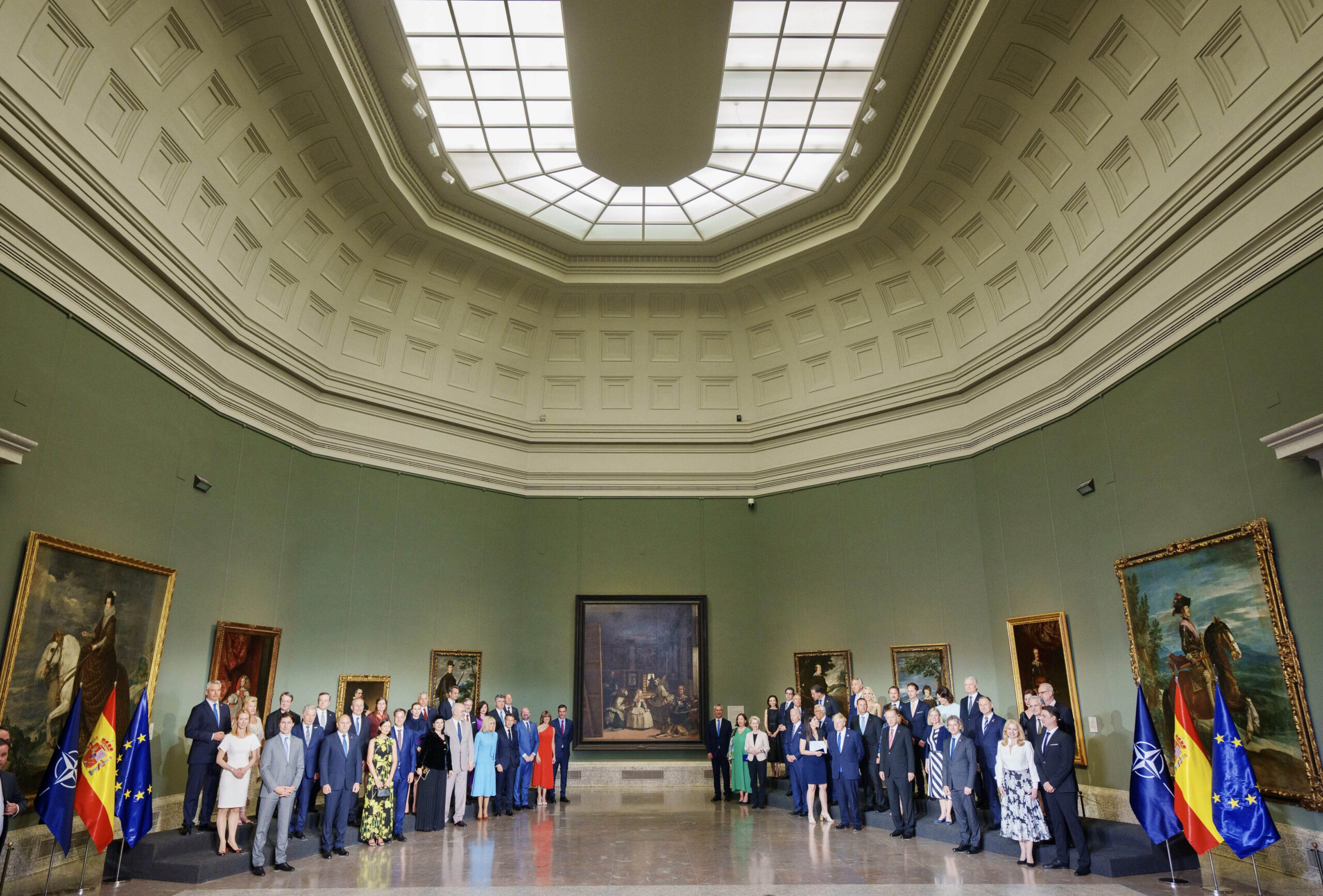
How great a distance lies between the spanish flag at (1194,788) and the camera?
339 inches

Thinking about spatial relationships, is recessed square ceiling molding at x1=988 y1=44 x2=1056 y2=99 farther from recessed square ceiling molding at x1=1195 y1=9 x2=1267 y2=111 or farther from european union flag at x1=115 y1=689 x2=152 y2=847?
european union flag at x1=115 y1=689 x2=152 y2=847

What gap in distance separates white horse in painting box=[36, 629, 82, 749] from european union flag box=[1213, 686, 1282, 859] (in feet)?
40.2

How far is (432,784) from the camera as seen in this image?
12.5 metres

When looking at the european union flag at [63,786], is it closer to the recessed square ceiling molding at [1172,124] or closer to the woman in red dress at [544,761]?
the woman in red dress at [544,761]

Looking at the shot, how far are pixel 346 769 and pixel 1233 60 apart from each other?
14038 mm

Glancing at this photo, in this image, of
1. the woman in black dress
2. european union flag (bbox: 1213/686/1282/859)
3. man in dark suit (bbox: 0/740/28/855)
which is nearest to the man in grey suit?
european union flag (bbox: 1213/686/1282/859)

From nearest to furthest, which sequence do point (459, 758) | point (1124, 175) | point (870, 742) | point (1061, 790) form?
point (1061, 790) → point (1124, 175) → point (459, 758) → point (870, 742)

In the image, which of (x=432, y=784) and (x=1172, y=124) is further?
(x=432, y=784)

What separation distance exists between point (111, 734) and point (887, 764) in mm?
9913

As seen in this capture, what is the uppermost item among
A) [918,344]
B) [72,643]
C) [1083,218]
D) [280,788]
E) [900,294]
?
[900,294]

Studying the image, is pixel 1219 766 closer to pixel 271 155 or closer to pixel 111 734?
pixel 111 734

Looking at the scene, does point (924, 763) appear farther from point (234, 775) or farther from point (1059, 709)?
point (234, 775)

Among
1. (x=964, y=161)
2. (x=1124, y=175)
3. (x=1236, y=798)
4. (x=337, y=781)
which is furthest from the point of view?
(x=964, y=161)

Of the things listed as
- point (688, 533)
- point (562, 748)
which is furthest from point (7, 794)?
point (688, 533)
